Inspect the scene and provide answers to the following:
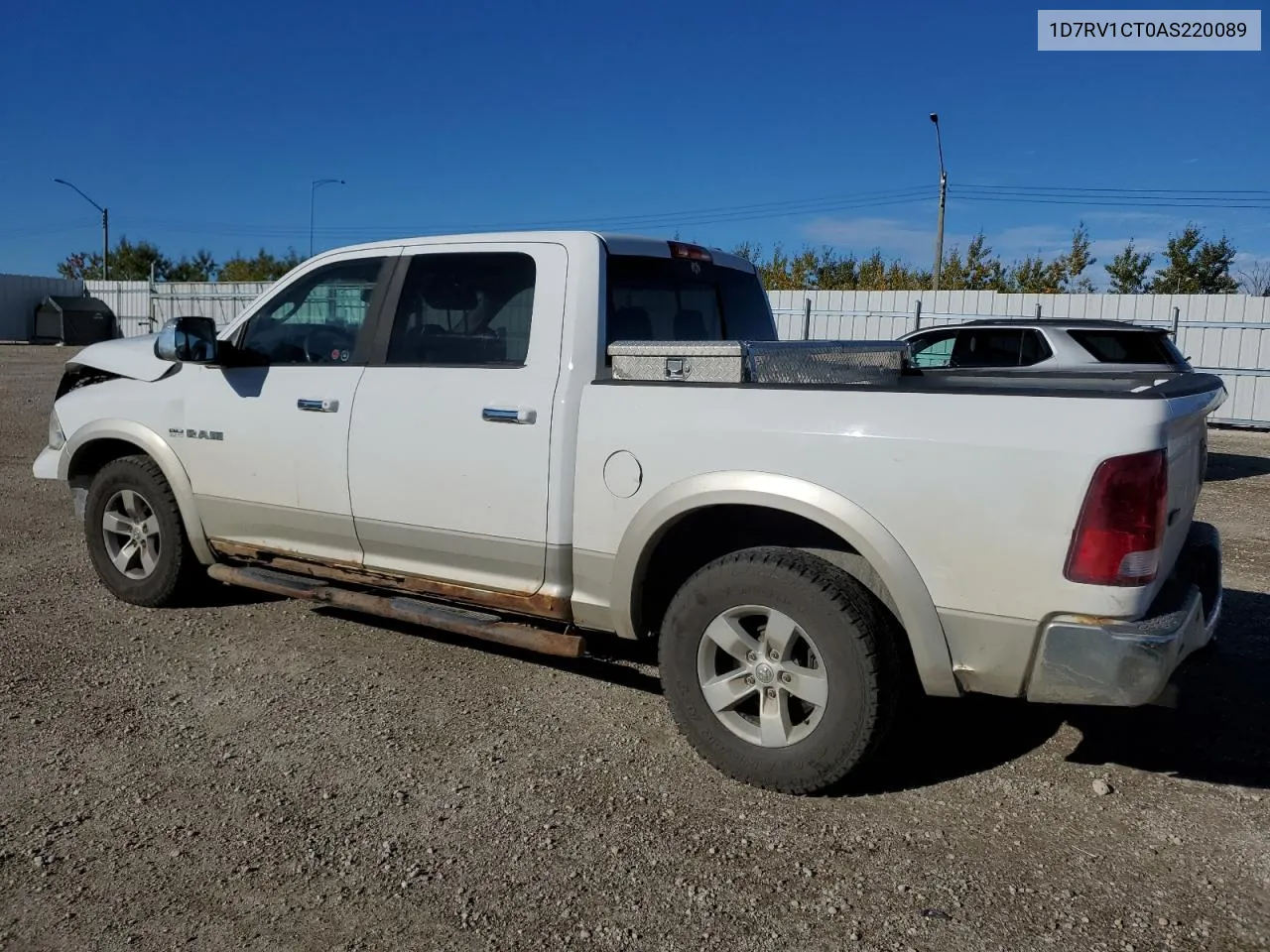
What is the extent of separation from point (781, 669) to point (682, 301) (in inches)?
75.5

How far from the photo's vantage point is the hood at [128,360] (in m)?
5.45

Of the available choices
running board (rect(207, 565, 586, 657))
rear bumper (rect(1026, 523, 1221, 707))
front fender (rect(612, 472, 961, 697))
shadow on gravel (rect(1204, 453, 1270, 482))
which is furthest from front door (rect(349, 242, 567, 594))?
shadow on gravel (rect(1204, 453, 1270, 482))

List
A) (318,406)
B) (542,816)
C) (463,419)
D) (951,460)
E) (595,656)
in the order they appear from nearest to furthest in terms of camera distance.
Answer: (951,460) < (542,816) < (463,419) < (318,406) < (595,656)

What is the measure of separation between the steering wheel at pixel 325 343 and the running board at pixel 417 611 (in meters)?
1.05

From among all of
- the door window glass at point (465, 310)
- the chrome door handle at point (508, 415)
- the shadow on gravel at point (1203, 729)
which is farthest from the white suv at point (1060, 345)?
the chrome door handle at point (508, 415)

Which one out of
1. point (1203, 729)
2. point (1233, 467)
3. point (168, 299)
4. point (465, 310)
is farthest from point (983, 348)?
point (168, 299)

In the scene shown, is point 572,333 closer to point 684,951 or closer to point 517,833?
point 517,833

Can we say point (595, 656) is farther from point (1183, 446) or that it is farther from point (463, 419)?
point (1183, 446)

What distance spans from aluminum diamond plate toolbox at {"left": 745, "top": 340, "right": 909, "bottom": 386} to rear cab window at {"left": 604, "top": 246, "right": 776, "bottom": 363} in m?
0.57

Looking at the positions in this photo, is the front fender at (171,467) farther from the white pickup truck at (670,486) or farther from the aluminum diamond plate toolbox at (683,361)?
the aluminum diamond plate toolbox at (683,361)

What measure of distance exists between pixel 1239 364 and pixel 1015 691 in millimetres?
16931

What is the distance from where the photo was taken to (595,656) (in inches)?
206

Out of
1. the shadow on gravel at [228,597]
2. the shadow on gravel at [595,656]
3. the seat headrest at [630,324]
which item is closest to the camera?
the seat headrest at [630,324]

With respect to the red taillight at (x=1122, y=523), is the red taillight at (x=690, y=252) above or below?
above
